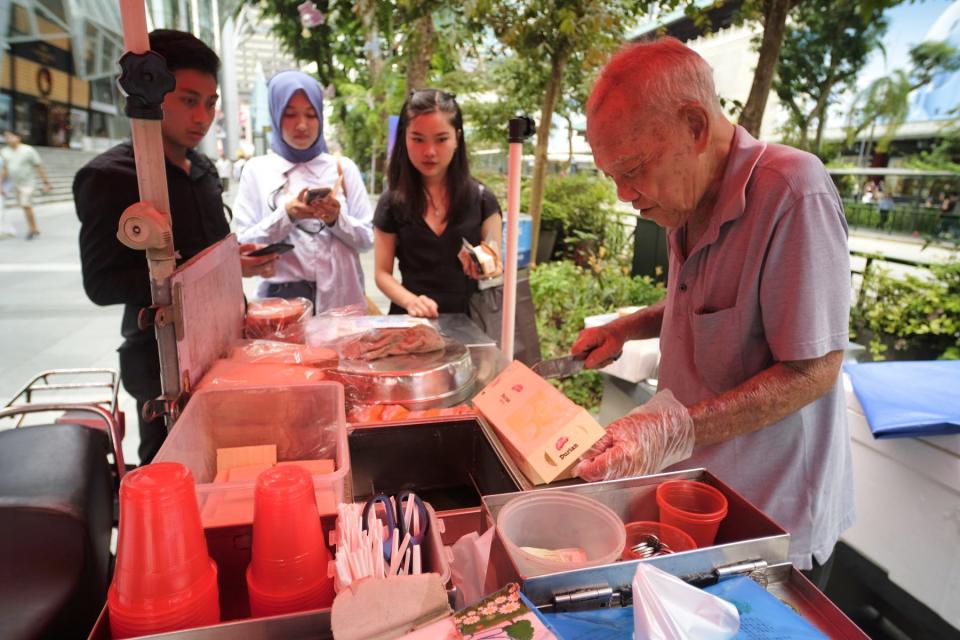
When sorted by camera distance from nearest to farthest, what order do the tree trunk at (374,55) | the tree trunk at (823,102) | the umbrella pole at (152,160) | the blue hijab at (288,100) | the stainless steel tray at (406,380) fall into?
the umbrella pole at (152,160) < the stainless steel tray at (406,380) < the blue hijab at (288,100) < the tree trunk at (374,55) < the tree trunk at (823,102)

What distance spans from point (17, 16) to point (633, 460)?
8.62 meters

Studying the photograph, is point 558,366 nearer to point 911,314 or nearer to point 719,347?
point 719,347

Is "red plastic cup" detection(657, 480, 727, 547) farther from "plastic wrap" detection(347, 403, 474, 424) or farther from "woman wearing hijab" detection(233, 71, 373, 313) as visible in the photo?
"woman wearing hijab" detection(233, 71, 373, 313)

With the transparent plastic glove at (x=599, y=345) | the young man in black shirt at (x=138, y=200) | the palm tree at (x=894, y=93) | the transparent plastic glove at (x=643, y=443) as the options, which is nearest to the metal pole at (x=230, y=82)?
the young man in black shirt at (x=138, y=200)

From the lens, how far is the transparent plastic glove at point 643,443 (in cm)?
111

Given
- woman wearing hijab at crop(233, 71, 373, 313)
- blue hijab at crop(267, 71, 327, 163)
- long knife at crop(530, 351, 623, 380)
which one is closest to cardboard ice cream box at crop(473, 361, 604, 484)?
long knife at crop(530, 351, 623, 380)

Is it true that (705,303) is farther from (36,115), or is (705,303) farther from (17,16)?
(36,115)

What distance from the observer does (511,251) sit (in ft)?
7.30

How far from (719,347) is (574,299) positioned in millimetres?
4658

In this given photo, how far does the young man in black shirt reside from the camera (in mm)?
1866

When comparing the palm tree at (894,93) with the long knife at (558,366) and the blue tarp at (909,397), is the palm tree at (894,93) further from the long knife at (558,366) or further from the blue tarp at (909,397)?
the long knife at (558,366)

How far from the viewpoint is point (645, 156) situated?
1.29 m

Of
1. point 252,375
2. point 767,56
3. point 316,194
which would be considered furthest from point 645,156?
point 767,56

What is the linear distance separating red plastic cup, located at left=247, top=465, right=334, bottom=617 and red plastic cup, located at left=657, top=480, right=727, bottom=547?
575 millimetres
